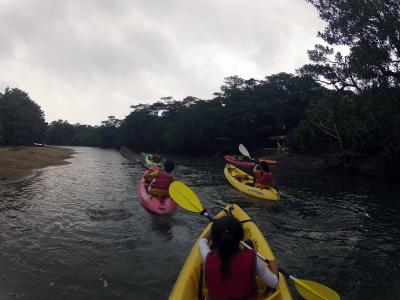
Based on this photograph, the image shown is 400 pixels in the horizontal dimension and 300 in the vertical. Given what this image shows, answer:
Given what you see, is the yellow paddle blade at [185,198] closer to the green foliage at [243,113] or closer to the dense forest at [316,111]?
the dense forest at [316,111]

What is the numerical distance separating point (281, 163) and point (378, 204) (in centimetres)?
1736

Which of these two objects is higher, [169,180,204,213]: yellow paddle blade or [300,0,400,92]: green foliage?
[300,0,400,92]: green foliage

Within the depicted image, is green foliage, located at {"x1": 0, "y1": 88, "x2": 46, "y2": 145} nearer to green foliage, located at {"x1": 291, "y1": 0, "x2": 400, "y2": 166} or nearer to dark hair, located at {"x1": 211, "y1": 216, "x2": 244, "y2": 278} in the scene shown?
green foliage, located at {"x1": 291, "y1": 0, "x2": 400, "y2": 166}

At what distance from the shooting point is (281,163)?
97.5ft

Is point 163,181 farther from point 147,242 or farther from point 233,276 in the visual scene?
point 233,276

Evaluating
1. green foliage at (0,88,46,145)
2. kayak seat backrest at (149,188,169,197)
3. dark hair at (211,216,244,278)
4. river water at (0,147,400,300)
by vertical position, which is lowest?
river water at (0,147,400,300)

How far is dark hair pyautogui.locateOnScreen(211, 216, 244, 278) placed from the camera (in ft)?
10.3

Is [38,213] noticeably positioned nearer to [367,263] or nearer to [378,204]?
[367,263]

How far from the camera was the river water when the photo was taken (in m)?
5.55

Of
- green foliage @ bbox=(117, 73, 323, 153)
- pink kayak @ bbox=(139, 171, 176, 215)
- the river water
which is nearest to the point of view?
the river water

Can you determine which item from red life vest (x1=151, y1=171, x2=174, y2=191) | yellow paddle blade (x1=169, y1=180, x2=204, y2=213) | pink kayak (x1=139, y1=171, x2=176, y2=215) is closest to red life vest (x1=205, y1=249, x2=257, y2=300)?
yellow paddle blade (x1=169, y1=180, x2=204, y2=213)

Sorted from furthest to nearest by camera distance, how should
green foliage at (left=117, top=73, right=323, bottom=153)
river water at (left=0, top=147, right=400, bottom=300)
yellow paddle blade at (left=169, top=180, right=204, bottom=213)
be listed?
green foliage at (left=117, top=73, right=323, bottom=153) < yellow paddle blade at (left=169, top=180, right=204, bottom=213) < river water at (left=0, top=147, right=400, bottom=300)

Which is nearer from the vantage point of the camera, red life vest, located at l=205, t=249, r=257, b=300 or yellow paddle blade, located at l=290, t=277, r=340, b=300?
red life vest, located at l=205, t=249, r=257, b=300

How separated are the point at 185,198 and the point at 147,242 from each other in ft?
5.69
